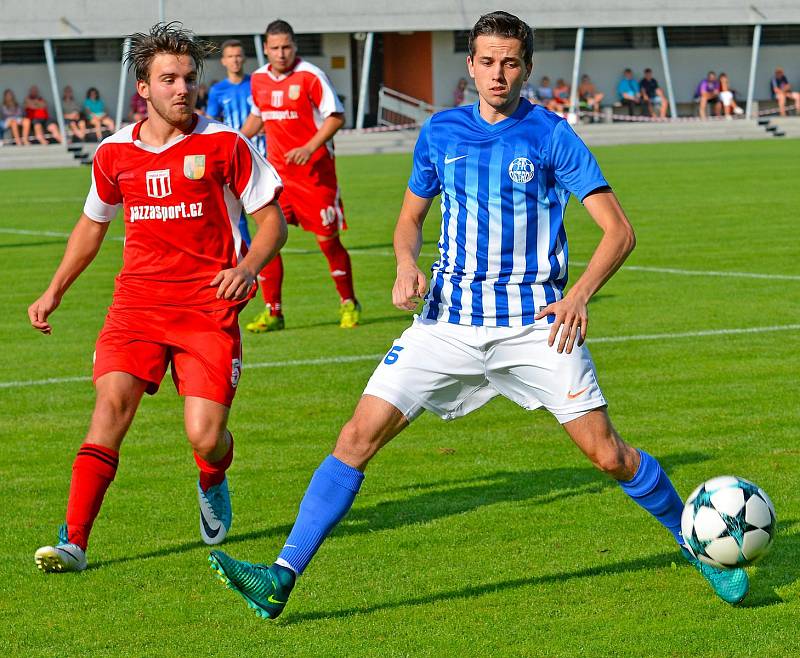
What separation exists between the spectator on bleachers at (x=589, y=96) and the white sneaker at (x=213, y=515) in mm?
40425

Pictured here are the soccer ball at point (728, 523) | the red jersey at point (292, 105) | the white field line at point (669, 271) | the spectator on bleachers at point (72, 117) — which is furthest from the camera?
the spectator on bleachers at point (72, 117)

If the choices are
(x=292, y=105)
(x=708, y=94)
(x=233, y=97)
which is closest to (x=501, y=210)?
(x=292, y=105)

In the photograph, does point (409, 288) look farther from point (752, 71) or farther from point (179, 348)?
point (752, 71)

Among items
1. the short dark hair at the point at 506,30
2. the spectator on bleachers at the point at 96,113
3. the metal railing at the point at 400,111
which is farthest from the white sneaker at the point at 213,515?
the metal railing at the point at 400,111

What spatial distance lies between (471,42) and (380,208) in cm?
1795

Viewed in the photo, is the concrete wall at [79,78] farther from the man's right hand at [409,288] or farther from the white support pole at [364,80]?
the man's right hand at [409,288]

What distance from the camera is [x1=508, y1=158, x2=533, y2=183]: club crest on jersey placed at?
195 inches

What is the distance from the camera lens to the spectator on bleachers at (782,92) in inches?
1848

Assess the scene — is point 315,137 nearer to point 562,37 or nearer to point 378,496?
point 378,496

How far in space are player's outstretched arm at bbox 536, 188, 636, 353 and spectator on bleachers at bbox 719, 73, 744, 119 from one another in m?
43.1

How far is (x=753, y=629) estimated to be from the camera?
15.3 ft

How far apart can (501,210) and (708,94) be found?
43.3m

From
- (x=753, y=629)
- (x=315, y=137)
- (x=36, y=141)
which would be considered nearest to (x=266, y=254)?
(x=753, y=629)

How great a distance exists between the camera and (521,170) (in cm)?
496
